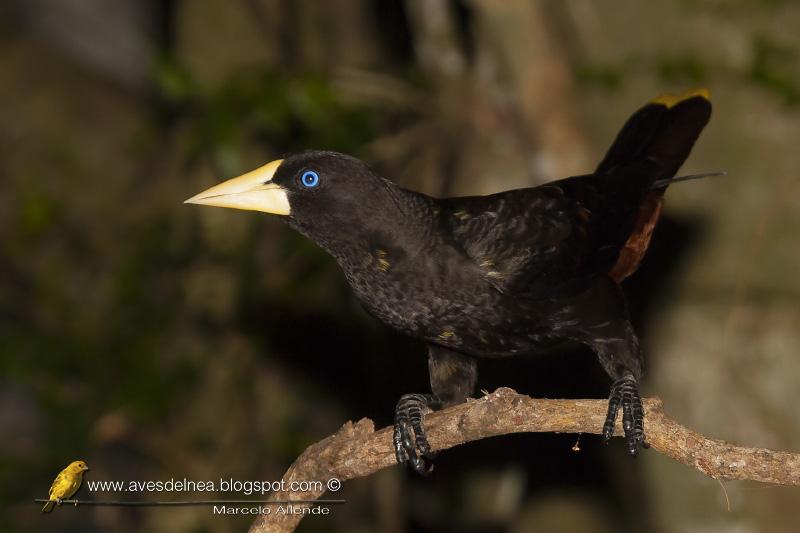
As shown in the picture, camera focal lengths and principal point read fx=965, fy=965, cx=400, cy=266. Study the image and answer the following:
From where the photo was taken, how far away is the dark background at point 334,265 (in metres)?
4.47

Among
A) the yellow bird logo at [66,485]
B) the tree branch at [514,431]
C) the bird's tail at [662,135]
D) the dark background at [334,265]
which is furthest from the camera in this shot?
the dark background at [334,265]

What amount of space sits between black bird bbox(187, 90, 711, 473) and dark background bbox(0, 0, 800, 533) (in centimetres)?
154

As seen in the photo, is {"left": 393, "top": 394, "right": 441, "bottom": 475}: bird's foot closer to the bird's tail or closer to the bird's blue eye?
the bird's blue eye

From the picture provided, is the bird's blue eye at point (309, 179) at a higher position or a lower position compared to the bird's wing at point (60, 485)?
higher

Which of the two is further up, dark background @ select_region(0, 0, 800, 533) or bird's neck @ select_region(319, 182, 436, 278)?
dark background @ select_region(0, 0, 800, 533)

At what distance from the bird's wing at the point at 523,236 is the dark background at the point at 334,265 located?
1.52 m

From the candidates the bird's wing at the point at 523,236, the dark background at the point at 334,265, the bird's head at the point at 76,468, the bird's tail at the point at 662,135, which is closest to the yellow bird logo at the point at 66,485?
the bird's head at the point at 76,468

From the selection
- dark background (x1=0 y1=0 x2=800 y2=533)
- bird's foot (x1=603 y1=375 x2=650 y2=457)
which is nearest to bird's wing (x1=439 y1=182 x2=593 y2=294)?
bird's foot (x1=603 y1=375 x2=650 y2=457)

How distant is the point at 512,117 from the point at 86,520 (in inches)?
164

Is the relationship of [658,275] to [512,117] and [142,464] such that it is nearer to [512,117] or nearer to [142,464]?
[512,117]

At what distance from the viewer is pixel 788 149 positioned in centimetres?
446

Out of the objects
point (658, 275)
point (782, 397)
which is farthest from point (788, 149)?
point (782, 397)

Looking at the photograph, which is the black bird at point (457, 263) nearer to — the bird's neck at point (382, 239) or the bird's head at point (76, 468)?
the bird's neck at point (382, 239)

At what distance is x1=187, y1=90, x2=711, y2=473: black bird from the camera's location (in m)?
2.90
